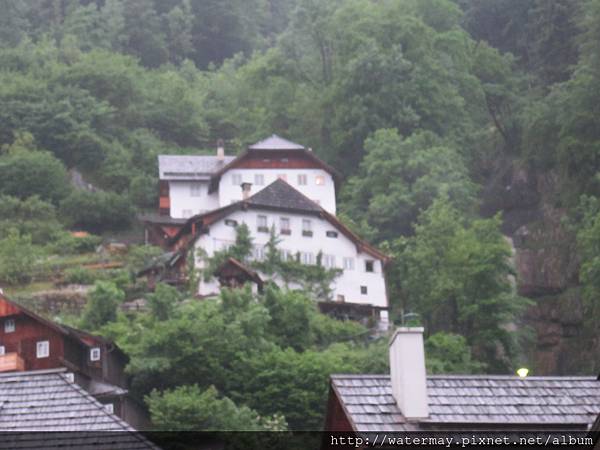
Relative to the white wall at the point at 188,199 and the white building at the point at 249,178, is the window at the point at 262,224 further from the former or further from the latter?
the white wall at the point at 188,199

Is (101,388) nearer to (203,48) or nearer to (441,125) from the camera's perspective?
(441,125)

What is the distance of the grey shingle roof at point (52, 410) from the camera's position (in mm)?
20000

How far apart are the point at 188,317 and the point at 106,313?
20.8 ft

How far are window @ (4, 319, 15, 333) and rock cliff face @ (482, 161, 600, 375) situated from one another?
23089mm

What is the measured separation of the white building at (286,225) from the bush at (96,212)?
3161mm

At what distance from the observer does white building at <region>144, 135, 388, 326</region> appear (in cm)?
6925

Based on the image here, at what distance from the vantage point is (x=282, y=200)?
7231cm

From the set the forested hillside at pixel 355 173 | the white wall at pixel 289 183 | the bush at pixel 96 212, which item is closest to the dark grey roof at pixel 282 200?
the forested hillside at pixel 355 173

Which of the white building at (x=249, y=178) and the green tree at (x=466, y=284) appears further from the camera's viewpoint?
the white building at (x=249, y=178)

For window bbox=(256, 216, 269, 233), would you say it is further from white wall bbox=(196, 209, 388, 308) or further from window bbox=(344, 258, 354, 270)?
window bbox=(344, 258, 354, 270)

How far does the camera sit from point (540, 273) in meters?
73.2

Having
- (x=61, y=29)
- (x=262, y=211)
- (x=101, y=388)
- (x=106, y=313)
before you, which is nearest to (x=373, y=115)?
(x=262, y=211)

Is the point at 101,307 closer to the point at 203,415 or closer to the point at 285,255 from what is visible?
the point at 285,255

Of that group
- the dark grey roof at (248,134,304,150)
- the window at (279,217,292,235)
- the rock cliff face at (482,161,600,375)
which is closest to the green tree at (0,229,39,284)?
the window at (279,217,292,235)
